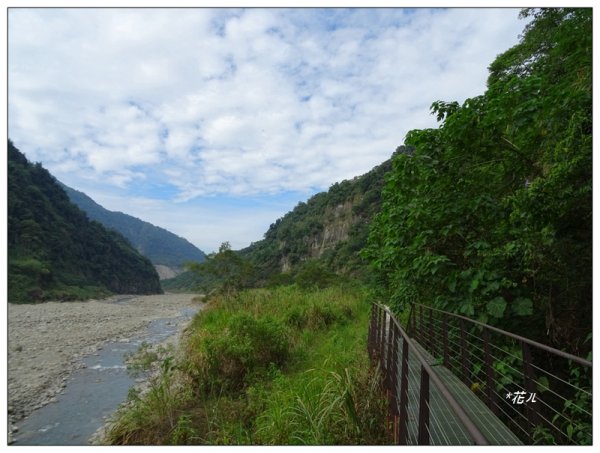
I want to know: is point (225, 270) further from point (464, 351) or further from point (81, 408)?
point (464, 351)

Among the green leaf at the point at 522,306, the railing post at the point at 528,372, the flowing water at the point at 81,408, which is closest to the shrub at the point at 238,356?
the flowing water at the point at 81,408

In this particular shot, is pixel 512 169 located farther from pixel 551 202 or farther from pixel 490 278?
pixel 490 278

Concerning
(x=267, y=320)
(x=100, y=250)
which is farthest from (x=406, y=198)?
(x=100, y=250)

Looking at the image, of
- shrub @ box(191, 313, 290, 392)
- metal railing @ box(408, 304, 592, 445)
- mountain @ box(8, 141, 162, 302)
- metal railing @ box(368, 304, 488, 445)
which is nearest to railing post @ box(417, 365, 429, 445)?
metal railing @ box(368, 304, 488, 445)

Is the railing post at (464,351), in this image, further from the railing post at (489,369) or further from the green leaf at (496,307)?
the railing post at (489,369)

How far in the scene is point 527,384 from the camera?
3270 millimetres

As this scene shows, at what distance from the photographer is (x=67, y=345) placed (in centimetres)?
1384

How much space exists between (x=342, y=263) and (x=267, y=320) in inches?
1677

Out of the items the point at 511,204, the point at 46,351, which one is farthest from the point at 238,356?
the point at 46,351

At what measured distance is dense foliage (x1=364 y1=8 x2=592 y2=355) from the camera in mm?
3895

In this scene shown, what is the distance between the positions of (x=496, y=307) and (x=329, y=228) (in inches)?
2874

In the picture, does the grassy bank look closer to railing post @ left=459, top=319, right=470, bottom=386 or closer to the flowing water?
the flowing water

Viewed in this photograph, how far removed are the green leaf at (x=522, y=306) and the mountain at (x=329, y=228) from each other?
5192cm

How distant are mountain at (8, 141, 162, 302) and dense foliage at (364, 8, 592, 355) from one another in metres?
40.0
